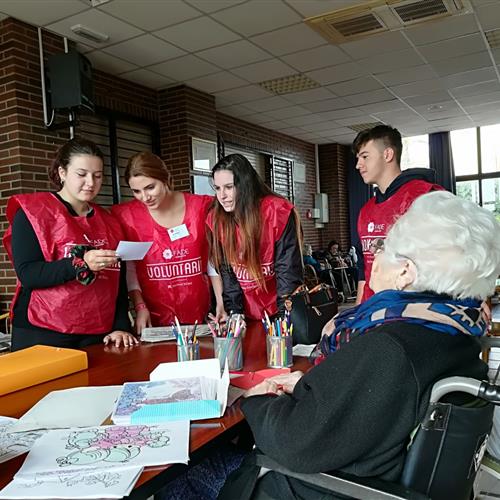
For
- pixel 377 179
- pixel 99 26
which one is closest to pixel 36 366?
pixel 377 179

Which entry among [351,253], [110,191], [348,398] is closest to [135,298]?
[348,398]

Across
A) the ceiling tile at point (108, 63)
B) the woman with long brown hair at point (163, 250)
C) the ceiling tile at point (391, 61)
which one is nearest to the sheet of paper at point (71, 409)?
the woman with long brown hair at point (163, 250)

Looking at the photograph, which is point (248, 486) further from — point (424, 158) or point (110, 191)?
point (424, 158)

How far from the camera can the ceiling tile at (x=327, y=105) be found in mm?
6770

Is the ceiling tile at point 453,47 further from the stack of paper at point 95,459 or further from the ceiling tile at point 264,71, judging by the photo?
the stack of paper at point 95,459

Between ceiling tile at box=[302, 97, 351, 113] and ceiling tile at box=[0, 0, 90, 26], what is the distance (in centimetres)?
385

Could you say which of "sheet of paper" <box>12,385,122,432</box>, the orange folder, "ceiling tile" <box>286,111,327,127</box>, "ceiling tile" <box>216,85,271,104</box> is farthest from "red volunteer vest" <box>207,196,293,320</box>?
"ceiling tile" <box>286,111,327,127</box>

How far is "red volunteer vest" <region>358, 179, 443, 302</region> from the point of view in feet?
8.30

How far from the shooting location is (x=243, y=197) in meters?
2.14

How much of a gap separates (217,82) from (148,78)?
0.81m

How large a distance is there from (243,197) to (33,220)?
87 cm

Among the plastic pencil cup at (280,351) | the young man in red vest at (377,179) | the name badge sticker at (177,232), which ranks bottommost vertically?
the plastic pencil cup at (280,351)

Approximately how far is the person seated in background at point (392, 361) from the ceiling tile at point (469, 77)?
5582 mm

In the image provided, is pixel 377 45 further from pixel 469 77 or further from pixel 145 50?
pixel 145 50
